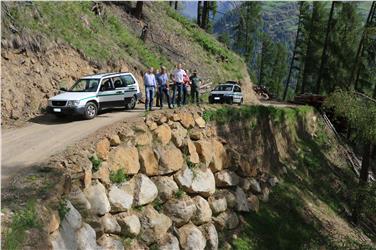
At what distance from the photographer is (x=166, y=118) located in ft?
50.9

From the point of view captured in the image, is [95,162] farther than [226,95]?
No

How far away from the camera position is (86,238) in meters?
10.0

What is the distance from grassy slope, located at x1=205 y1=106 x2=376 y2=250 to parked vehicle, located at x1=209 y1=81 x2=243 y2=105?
111 inches

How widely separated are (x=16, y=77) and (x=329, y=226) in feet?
45.0

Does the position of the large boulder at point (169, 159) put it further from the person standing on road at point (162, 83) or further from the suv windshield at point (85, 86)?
the suv windshield at point (85, 86)

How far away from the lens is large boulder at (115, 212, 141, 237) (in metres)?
11.6

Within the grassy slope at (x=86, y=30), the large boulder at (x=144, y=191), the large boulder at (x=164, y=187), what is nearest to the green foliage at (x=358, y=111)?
the large boulder at (x=164, y=187)

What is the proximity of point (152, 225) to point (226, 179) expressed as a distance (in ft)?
15.9

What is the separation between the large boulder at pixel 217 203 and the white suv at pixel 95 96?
17.1 ft

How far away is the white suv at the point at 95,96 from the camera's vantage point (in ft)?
52.8

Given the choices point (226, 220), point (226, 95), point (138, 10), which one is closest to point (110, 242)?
point (226, 220)

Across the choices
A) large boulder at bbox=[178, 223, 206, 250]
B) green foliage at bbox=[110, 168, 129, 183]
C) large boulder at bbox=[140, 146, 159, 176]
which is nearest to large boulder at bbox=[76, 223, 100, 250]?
green foliage at bbox=[110, 168, 129, 183]

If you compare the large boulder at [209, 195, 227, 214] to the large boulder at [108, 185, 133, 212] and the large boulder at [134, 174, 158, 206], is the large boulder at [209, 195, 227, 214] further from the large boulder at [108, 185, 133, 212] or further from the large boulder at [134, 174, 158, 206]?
the large boulder at [108, 185, 133, 212]

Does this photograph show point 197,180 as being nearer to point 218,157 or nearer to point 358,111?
point 218,157
